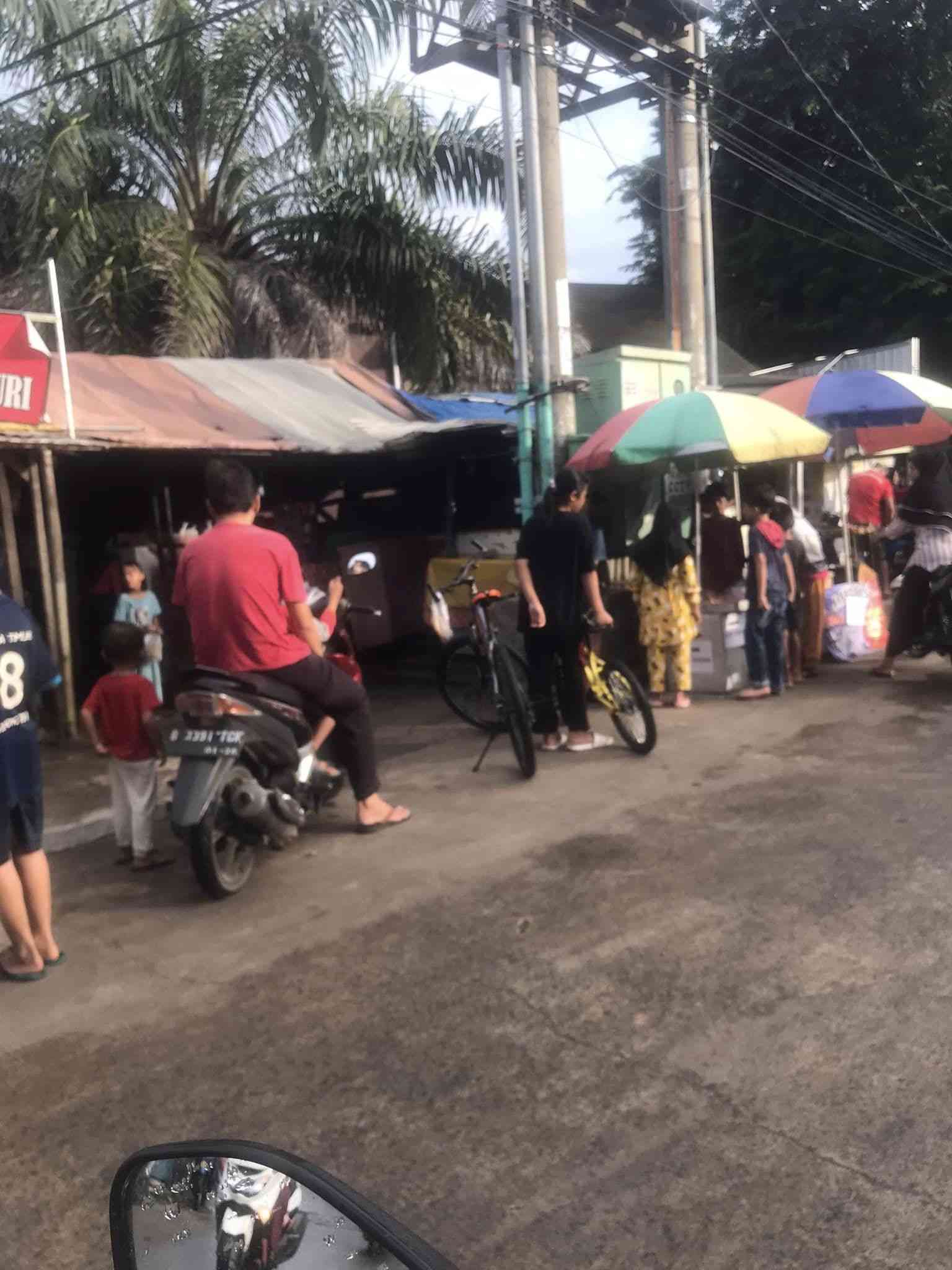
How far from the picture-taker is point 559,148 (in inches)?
367

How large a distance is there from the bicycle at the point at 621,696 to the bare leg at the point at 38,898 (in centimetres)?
373

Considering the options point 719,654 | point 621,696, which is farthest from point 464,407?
point 621,696

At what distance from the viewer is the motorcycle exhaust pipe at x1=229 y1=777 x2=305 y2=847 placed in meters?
5.02

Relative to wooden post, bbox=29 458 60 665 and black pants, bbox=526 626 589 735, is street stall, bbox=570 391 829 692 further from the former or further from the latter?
wooden post, bbox=29 458 60 665

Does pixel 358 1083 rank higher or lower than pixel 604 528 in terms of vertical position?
lower

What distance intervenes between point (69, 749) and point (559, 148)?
5.98m

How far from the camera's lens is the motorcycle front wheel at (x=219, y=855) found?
4.86 meters

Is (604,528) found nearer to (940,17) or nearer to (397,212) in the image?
(397,212)

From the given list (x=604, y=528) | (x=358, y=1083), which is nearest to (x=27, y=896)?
(x=358, y=1083)

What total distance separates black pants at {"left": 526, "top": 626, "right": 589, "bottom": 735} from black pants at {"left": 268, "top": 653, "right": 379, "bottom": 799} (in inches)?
68.0

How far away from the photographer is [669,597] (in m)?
8.44

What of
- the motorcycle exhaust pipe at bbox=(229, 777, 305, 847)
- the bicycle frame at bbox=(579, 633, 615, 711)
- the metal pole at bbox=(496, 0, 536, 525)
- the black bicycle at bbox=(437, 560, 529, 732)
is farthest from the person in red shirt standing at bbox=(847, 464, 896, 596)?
the motorcycle exhaust pipe at bbox=(229, 777, 305, 847)

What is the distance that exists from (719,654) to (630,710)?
78.2 inches

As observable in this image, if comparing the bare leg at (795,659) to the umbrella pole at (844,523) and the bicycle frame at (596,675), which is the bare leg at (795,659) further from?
the bicycle frame at (596,675)
